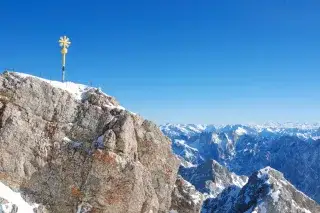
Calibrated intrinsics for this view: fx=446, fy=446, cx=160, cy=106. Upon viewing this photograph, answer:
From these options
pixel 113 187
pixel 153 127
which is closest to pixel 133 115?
pixel 153 127

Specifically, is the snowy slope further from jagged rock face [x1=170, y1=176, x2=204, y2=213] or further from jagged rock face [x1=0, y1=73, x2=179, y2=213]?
jagged rock face [x1=170, y1=176, x2=204, y2=213]

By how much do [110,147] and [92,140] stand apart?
312cm

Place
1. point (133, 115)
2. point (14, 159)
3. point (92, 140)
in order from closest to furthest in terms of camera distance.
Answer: point (14, 159)
point (92, 140)
point (133, 115)

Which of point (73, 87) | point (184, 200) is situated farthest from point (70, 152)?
point (184, 200)

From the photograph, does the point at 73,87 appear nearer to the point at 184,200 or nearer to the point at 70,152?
the point at 70,152

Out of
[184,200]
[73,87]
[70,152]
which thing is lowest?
[184,200]

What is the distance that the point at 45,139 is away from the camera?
203ft

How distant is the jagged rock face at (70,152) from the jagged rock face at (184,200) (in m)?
10.2

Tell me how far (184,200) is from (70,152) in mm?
25437

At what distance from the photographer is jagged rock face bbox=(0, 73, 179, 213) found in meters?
59.4

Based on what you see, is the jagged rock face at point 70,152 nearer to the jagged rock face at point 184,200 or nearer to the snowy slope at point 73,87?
the snowy slope at point 73,87

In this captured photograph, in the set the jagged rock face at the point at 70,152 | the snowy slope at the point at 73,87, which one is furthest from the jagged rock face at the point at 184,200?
the snowy slope at the point at 73,87

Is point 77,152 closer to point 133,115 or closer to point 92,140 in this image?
point 92,140

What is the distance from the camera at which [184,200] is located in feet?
256
